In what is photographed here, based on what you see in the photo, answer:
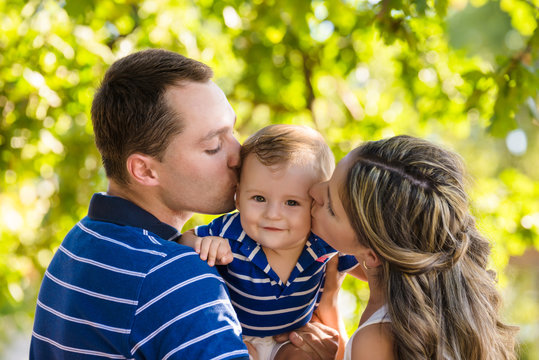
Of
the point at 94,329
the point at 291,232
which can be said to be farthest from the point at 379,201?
the point at 94,329

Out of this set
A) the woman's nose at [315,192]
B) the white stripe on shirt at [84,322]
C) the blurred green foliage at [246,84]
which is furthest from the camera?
the blurred green foliage at [246,84]

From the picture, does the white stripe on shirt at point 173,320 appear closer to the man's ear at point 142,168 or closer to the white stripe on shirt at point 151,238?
the white stripe on shirt at point 151,238

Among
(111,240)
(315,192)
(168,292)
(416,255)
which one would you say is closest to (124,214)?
(111,240)

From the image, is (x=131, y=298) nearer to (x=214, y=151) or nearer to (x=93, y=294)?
(x=93, y=294)

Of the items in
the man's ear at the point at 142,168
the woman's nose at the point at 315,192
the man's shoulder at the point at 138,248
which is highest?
the man's ear at the point at 142,168

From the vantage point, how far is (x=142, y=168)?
1.74 m

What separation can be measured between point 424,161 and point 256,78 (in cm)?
233

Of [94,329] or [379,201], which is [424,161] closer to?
[379,201]

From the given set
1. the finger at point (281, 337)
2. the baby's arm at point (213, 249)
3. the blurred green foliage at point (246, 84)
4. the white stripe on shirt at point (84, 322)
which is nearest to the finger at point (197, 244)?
the baby's arm at point (213, 249)

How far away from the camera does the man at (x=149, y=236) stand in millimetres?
1349

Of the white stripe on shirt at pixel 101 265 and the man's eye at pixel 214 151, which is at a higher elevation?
the man's eye at pixel 214 151

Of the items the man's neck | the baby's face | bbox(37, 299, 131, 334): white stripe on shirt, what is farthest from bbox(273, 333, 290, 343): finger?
bbox(37, 299, 131, 334): white stripe on shirt

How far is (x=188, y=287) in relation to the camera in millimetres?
1361

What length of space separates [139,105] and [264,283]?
0.65 metres
